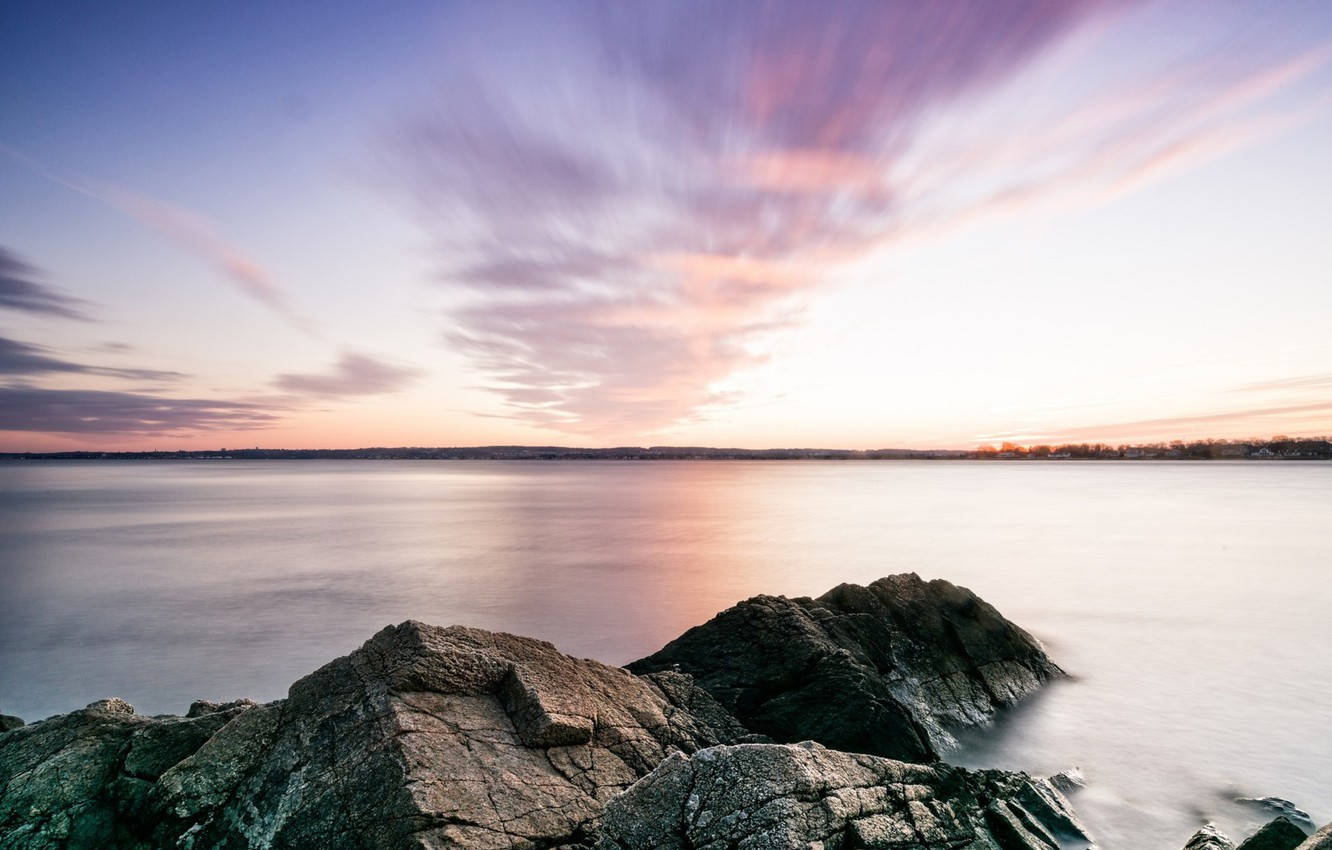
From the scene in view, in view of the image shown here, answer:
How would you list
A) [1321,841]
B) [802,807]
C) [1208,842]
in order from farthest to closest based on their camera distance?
1. [1208,842]
2. [802,807]
3. [1321,841]

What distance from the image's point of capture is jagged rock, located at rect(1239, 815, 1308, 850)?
5.09m

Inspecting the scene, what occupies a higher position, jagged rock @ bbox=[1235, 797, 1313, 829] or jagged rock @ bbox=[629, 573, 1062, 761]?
jagged rock @ bbox=[629, 573, 1062, 761]

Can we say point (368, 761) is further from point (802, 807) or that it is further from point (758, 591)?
point (758, 591)

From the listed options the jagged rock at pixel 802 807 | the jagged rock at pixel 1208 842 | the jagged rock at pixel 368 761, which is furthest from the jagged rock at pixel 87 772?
the jagged rock at pixel 1208 842

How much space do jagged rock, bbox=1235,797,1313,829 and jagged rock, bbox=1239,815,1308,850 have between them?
9.87 feet

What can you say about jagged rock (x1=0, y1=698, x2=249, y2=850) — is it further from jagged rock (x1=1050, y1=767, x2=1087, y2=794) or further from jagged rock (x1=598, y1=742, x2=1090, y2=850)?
jagged rock (x1=1050, y1=767, x2=1087, y2=794)

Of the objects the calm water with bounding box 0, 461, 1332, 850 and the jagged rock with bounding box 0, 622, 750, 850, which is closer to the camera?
the jagged rock with bounding box 0, 622, 750, 850

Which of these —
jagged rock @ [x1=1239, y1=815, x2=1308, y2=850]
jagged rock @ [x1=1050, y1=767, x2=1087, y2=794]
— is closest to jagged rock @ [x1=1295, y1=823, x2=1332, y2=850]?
jagged rock @ [x1=1239, y1=815, x2=1308, y2=850]

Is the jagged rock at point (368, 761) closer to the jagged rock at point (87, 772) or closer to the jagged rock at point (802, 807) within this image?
the jagged rock at point (87, 772)

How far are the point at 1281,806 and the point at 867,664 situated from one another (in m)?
4.61

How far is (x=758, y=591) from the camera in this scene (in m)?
20.8

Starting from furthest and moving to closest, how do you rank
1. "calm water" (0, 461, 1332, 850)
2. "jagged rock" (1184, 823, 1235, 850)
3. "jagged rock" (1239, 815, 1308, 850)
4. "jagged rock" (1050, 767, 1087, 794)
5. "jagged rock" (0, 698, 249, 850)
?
"calm water" (0, 461, 1332, 850) → "jagged rock" (1050, 767, 1087, 794) → "jagged rock" (1184, 823, 1235, 850) → "jagged rock" (1239, 815, 1308, 850) → "jagged rock" (0, 698, 249, 850)

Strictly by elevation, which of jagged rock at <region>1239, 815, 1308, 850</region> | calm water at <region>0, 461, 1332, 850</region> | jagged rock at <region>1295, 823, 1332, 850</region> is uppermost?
jagged rock at <region>1295, 823, 1332, 850</region>

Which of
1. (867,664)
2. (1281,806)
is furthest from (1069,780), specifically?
(867,664)
